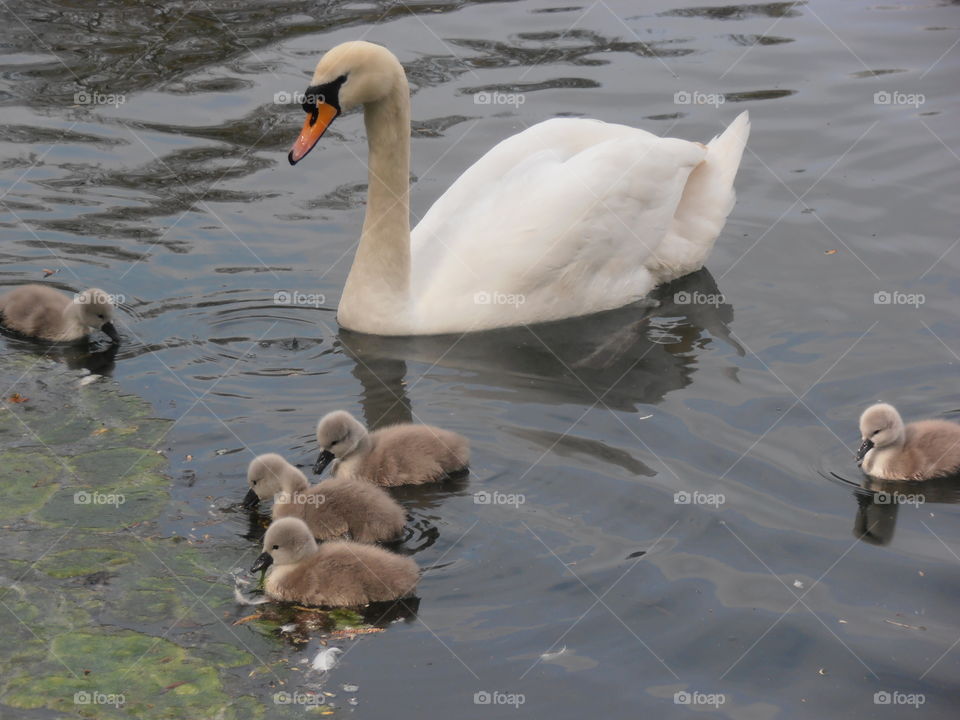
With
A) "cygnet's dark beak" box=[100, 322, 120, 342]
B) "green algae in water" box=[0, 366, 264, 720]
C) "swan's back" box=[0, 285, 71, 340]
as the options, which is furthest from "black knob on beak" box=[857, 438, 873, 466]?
"swan's back" box=[0, 285, 71, 340]

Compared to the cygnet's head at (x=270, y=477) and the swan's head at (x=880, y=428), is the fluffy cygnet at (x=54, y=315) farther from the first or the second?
the swan's head at (x=880, y=428)

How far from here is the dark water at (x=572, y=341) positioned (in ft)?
18.7

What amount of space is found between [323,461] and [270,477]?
0.45m

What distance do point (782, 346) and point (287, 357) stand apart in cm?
294

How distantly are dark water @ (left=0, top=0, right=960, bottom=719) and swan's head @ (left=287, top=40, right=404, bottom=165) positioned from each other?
1309mm

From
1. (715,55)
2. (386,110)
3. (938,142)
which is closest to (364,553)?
(386,110)

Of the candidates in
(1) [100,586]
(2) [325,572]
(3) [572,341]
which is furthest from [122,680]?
(3) [572,341]

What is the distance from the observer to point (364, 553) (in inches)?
235

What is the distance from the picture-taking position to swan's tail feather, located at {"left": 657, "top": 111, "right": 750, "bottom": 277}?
9.45 meters

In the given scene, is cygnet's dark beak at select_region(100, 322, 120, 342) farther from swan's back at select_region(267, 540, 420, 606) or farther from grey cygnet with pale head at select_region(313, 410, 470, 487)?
swan's back at select_region(267, 540, 420, 606)

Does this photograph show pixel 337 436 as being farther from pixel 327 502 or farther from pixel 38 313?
pixel 38 313

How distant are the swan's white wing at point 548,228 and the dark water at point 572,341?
0.20m

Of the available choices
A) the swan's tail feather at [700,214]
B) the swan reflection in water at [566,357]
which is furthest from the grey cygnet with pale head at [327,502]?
the swan's tail feather at [700,214]

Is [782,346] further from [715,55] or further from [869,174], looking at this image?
[715,55]
